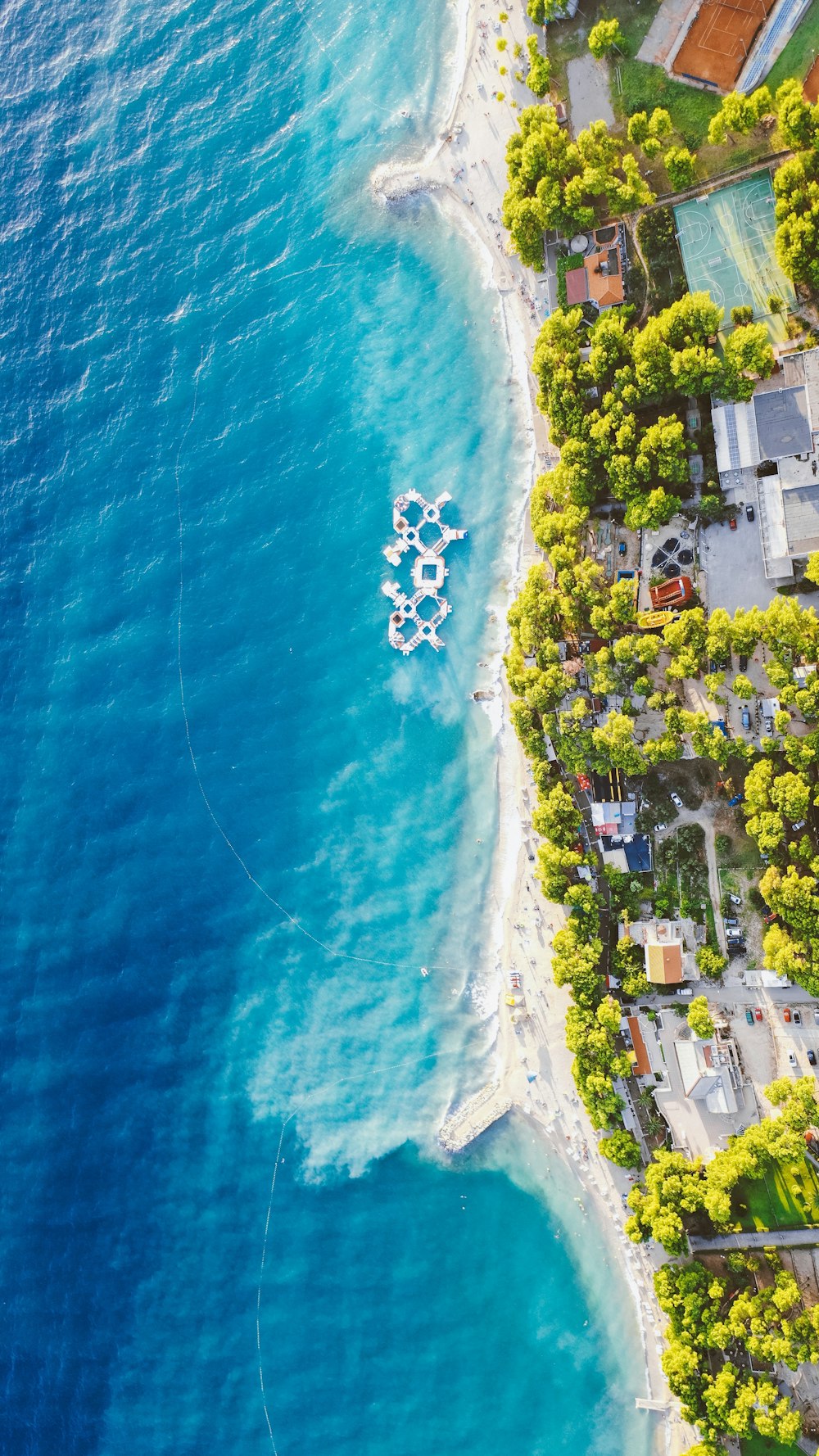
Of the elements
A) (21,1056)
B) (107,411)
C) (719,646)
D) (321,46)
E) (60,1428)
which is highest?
(321,46)

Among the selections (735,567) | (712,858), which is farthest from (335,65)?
(712,858)

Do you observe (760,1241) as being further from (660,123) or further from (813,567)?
(660,123)

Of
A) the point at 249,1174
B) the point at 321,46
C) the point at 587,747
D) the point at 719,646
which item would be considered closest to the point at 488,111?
the point at 321,46

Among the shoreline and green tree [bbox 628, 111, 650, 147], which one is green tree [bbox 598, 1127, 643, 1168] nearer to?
the shoreline

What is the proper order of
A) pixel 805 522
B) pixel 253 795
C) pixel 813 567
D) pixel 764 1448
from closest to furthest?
pixel 813 567 → pixel 805 522 → pixel 764 1448 → pixel 253 795

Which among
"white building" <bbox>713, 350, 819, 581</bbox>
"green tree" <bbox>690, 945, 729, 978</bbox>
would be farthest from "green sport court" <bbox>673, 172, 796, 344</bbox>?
"green tree" <bbox>690, 945, 729, 978</bbox>

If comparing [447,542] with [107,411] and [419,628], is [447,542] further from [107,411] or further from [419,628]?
[107,411]
